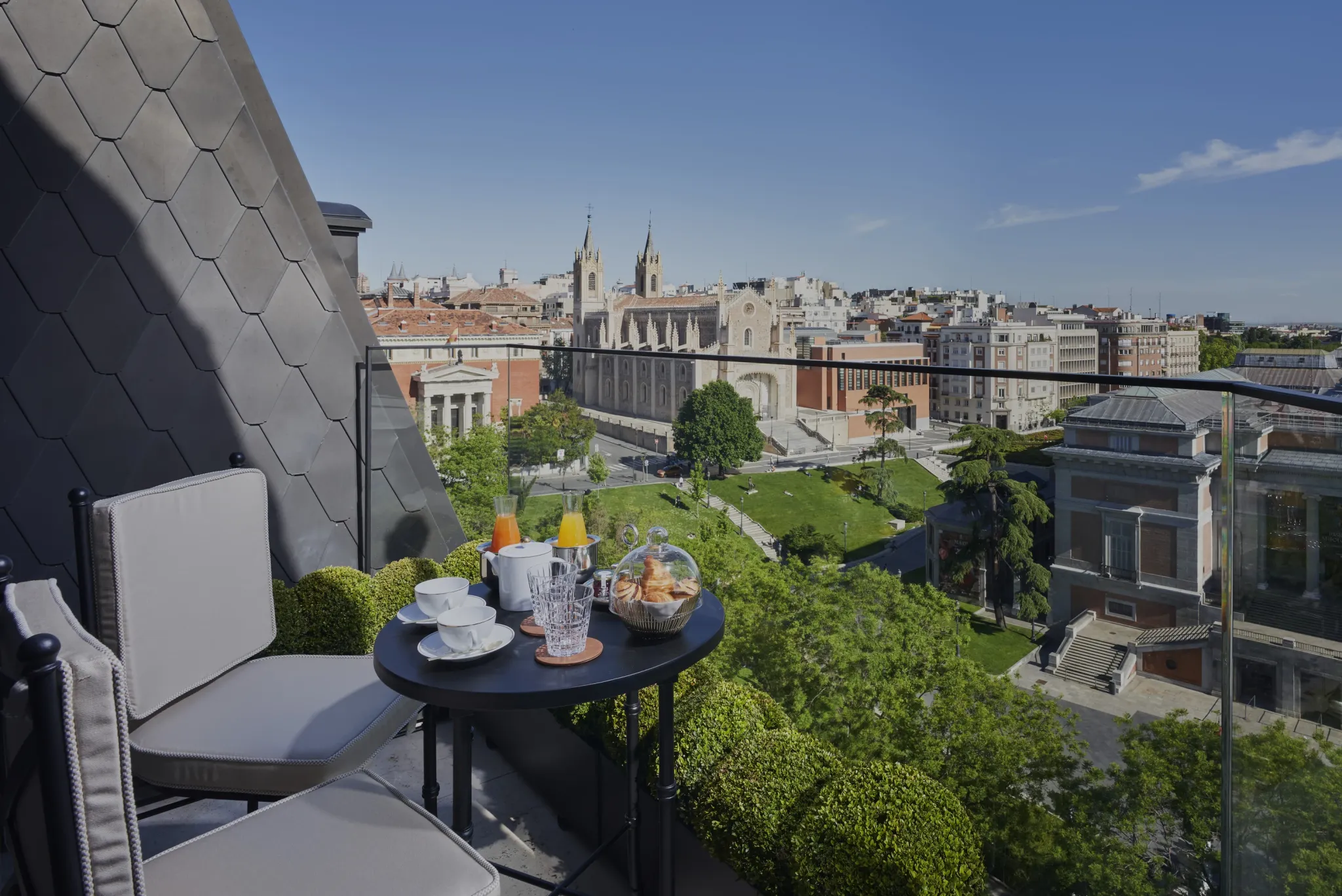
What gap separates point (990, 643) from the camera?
1.48m

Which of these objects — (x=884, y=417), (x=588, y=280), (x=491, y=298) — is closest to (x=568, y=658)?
(x=884, y=417)

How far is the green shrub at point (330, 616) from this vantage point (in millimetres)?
2346

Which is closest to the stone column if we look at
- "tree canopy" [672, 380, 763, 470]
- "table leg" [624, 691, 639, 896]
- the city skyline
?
"table leg" [624, 691, 639, 896]

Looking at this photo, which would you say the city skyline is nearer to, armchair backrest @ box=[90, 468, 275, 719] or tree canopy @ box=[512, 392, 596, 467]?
tree canopy @ box=[512, 392, 596, 467]

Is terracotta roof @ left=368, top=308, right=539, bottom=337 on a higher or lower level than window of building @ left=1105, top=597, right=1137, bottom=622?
higher

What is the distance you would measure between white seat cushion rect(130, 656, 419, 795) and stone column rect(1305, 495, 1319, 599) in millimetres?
1444

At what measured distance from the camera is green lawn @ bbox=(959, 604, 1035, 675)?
1378mm

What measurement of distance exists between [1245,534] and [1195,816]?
1.37ft

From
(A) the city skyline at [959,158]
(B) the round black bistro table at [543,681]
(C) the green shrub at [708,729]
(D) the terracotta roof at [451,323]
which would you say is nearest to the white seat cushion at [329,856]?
(B) the round black bistro table at [543,681]

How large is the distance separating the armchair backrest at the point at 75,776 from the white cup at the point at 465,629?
0.48 m

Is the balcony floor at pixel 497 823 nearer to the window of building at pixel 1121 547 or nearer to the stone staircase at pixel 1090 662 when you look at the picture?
the stone staircase at pixel 1090 662

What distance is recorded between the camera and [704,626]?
4.50ft

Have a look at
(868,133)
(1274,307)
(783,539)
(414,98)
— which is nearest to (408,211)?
(414,98)

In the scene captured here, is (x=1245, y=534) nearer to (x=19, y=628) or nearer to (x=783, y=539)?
(x=19, y=628)
